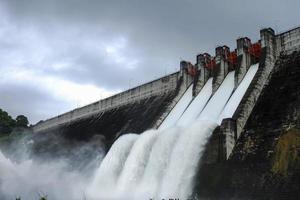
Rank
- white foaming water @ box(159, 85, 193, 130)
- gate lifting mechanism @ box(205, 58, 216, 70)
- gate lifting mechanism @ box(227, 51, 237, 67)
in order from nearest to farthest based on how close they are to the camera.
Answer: white foaming water @ box(159, 85, 193, 130), gate lifting mechanism @ box(227, 51, 237, 67), gate lifting mechanism @ box(205, 58, 216, 70)

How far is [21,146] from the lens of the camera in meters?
43.1

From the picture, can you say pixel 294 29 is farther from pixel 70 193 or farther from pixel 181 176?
pixel 70 193

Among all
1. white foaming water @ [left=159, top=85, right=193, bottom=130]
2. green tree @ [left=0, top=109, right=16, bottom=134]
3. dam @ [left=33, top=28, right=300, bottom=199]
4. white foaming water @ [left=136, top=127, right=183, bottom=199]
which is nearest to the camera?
dam @ [left=33, top=28, right=300, bottom=199]

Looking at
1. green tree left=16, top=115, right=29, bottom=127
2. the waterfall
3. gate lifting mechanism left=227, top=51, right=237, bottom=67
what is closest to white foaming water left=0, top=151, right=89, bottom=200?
the waterfall

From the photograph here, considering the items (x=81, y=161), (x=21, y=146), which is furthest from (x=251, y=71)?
(x=21, y=146)

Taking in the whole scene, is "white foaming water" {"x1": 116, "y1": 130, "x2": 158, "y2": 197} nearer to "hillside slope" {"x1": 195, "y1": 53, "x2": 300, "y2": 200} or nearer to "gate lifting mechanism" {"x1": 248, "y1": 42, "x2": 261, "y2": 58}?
"hillside slope" {"x1": 195, "y1": 53, "x2": 300, "y2": 200}

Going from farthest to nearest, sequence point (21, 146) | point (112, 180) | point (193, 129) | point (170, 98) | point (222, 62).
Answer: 1. point (21, 146)
2. point (170, 98)
3. point (222, 62)
4. point (112, 180)
5. point (193, 129)

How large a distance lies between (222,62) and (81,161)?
10.9 m

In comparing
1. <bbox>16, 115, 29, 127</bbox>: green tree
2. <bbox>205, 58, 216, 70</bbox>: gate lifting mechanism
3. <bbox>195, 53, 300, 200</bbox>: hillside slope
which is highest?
<bbox>16, 115, 29, 127</bbox>: green tree

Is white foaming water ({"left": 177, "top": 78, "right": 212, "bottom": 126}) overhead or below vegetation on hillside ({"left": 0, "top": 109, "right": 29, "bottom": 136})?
below

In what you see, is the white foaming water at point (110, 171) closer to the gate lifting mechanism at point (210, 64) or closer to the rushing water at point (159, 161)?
the rushing water at point (159, 161)

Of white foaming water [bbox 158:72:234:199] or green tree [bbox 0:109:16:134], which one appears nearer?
white foaming water [bbox 158:72:234:199]

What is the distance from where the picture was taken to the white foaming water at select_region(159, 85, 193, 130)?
100ft

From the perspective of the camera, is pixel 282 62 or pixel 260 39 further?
pixel 260 39
